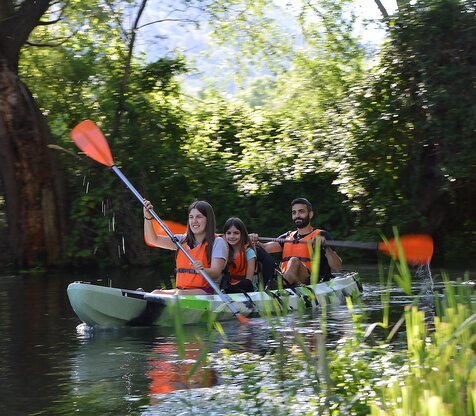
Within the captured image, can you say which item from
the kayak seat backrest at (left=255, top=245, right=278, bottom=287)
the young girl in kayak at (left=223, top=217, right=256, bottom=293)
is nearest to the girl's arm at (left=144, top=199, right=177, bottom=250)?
the young girl in kayak at (left=223, top=217, right=256, bottom=293)

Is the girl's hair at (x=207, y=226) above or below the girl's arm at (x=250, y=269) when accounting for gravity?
above

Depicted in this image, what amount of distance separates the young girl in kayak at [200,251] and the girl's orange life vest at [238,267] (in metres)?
0.34

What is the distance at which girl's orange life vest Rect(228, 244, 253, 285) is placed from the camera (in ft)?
30.8

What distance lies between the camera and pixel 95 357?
732 centimetres

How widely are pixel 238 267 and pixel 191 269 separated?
61 centimetres

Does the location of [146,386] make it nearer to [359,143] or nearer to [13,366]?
[13,366]

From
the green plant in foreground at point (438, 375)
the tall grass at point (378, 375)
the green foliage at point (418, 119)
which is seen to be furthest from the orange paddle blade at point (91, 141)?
the green plant in foreground at point (438, 375)

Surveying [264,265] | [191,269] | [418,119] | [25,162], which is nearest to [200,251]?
[191,269]

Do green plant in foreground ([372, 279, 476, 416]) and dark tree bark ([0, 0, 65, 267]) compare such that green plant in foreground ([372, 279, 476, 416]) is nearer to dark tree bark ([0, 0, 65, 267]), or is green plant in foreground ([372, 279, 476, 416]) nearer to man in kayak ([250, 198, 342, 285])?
man in kayak ([250, 198, 342, 285])

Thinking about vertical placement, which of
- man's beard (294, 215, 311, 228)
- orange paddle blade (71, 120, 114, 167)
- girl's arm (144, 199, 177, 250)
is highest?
orange paddle blade (71, 120, 114, 167)

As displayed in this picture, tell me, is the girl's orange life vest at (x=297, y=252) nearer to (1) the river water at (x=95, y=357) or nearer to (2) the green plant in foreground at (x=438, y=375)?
(1) the river water at (x=95, y=357)

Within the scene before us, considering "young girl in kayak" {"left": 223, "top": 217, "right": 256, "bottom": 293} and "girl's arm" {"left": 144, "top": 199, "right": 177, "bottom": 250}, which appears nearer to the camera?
"girl's arm" {"left": 144, "top": 199, "right": 177, "bottom": 250}

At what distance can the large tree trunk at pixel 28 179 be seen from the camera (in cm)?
1509

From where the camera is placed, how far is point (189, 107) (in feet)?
60.6
